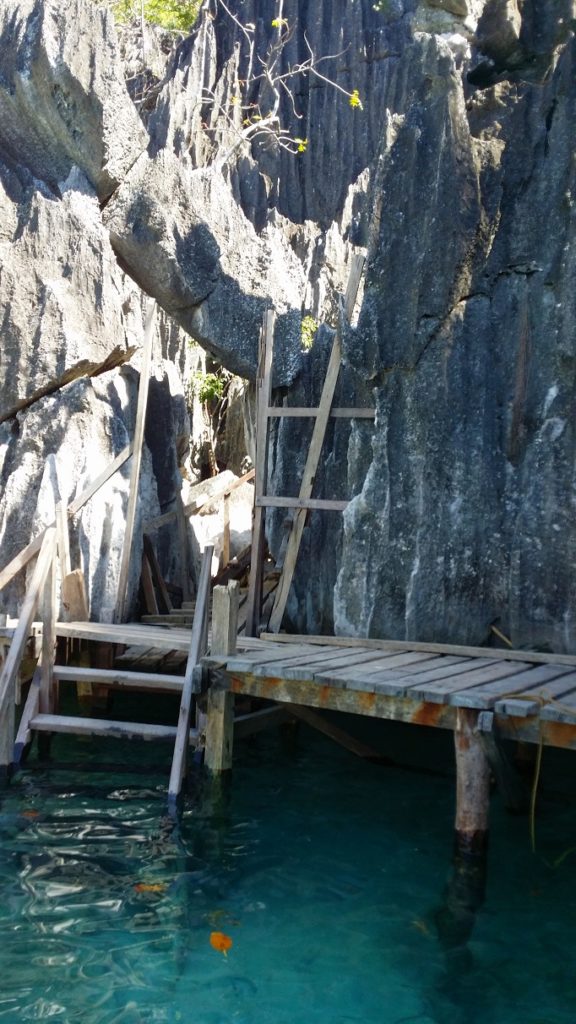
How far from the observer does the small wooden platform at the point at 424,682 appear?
5.34 m

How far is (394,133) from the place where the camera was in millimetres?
8523

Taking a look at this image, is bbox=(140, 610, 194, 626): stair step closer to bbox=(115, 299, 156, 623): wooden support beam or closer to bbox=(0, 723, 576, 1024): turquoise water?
bbox=(115, 299, 156, 623): wooden support beam

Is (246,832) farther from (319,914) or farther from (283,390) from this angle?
(283,390)

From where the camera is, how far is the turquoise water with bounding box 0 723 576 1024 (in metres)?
4.41

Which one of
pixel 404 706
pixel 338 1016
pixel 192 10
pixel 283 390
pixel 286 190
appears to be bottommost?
pixel 338 1016

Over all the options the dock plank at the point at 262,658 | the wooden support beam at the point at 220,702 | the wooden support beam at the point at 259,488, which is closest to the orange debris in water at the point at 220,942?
the dock plank at the point at 262,658

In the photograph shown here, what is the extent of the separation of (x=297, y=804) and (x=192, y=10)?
2142 centimetres

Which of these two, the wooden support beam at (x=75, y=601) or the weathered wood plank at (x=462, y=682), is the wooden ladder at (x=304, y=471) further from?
the weathered wood plank at (x=462, y=682)

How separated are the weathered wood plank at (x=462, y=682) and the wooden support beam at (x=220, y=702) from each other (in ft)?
5.64

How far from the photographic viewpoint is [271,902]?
215 inches

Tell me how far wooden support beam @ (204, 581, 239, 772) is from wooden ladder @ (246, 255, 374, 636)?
6.19 feet

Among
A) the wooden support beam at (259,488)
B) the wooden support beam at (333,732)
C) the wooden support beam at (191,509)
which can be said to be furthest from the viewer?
the wooden support beam at (191,509)

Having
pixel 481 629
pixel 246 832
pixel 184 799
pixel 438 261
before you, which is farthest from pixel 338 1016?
pixel 438 261

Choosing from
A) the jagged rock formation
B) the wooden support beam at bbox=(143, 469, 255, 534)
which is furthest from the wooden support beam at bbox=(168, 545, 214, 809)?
the wooden support beam at bbox=(143, 469, 255, 534)
